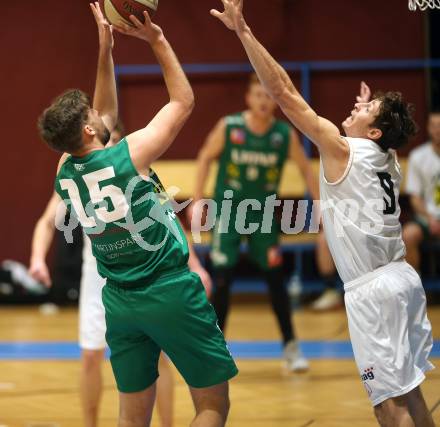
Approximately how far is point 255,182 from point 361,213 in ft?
10.3

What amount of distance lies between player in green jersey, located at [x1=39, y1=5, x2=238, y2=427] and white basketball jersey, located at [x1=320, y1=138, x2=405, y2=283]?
638 mm

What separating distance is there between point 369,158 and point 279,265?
Answer: 9.68ft

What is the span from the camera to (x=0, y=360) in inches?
298

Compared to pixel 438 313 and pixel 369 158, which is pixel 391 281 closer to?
pixel 369 158

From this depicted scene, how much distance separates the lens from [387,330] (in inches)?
156

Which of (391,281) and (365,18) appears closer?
(391,281)

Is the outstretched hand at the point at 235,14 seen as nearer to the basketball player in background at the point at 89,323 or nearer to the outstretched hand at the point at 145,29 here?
the outstretched hand at the point at 145,29

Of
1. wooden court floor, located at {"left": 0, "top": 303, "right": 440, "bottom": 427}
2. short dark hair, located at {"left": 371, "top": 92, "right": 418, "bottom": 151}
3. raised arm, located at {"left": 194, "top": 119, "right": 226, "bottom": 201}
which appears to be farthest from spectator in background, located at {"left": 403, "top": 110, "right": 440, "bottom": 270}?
short dark hair, located at {"left": 371, "top": 92, "right": 418, "bottom": 151}

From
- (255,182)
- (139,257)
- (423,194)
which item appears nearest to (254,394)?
(255,182)

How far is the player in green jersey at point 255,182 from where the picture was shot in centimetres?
692

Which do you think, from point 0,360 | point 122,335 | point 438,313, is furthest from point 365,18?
point 122,335

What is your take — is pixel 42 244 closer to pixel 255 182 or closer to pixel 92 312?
pixel 92 312

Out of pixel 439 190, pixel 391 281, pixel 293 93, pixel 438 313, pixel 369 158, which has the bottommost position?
Answer: pixel 438 313

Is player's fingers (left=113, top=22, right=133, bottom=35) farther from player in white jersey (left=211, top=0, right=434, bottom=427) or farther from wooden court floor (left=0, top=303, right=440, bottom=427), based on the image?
wooden court floor (left=0, top=303, right=440, bottom=427)
